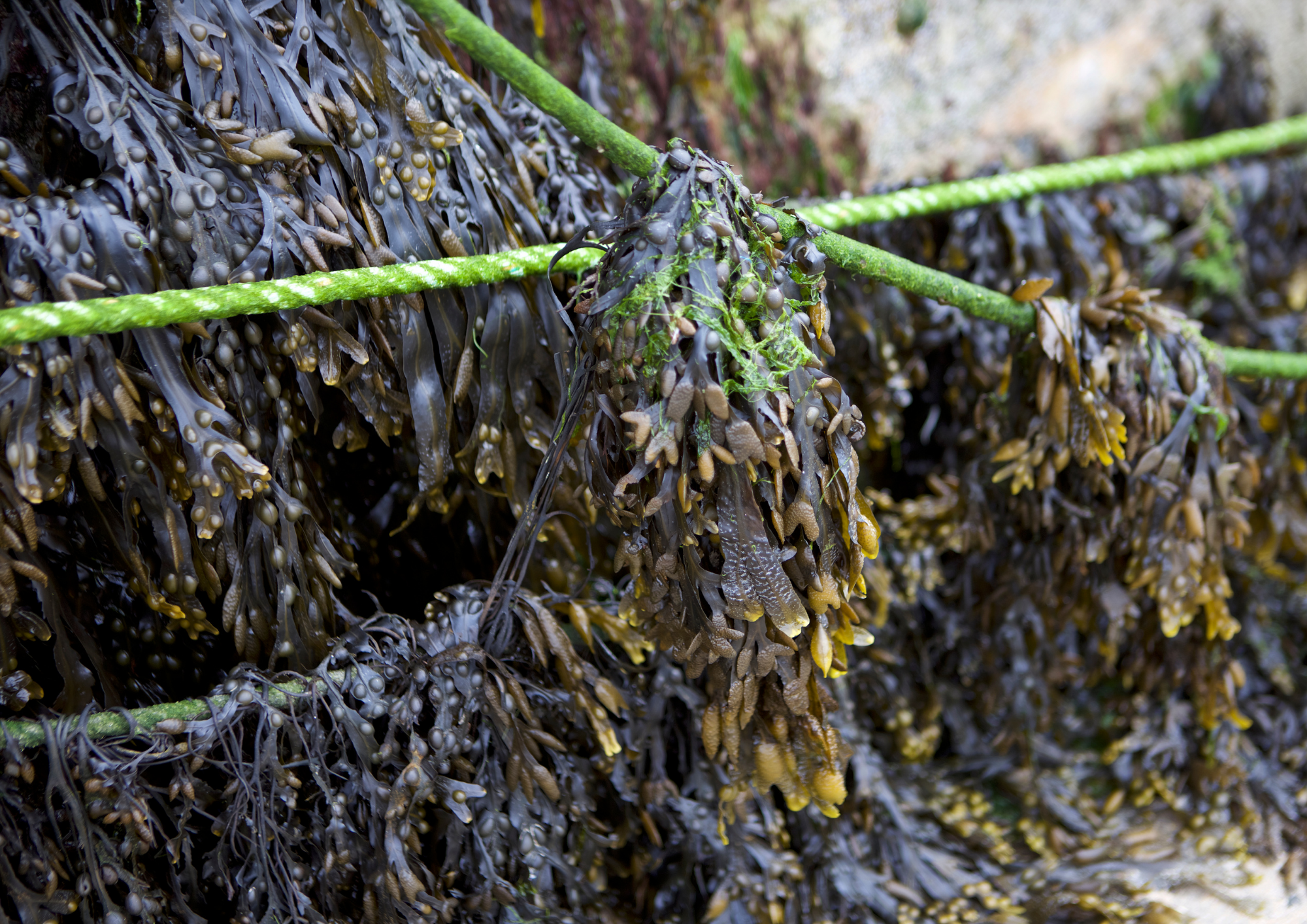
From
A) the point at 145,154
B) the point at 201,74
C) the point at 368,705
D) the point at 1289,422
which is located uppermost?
the point at 1289,422

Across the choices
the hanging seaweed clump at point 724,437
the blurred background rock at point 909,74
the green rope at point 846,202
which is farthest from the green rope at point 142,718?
the blurred background rock at point 909,74

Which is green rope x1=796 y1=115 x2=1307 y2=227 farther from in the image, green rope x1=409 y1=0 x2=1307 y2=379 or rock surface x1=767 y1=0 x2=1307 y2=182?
rock surface x1=767 y1=0 x2=1307 y2=182

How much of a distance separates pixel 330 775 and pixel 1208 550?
1.61m

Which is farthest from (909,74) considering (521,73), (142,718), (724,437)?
(142,718)

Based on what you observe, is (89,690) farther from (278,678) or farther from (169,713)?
(278,678)

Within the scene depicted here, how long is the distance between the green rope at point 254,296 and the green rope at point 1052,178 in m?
0.57

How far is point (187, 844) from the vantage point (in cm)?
117

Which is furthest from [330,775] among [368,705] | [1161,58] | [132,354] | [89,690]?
Result: [1161,58]

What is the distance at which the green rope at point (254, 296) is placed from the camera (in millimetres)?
888

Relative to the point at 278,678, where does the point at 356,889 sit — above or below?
below

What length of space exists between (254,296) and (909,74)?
2.07m

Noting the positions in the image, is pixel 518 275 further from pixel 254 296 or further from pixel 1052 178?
pixel 1052 178

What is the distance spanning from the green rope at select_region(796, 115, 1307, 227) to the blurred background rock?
167mm

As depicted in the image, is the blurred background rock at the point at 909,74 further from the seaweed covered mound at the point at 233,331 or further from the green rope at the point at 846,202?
the seaweed covered mound at the point at 233,331
